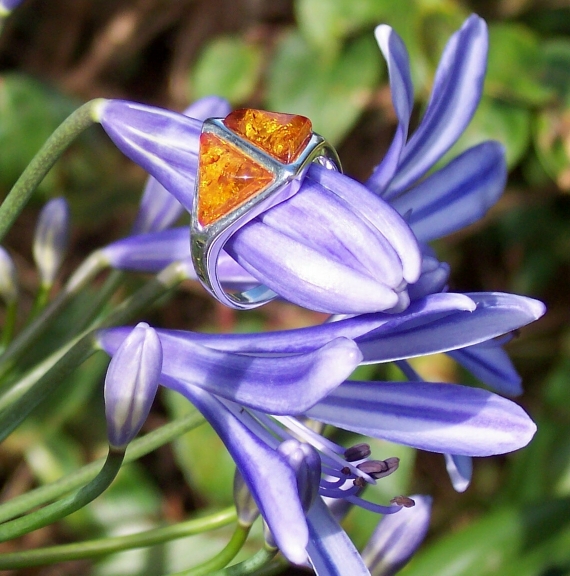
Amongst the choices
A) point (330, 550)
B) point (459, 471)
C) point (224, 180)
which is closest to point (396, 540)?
point (459, 471)

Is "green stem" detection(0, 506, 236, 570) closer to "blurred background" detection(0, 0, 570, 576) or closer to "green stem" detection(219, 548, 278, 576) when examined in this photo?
"green stem" detection(219, 548, 278, 576)

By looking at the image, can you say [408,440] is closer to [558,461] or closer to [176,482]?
[558,461]

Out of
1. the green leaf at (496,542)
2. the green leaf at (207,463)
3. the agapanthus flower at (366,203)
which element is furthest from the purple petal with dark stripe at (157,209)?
the green leaf at (496,542)

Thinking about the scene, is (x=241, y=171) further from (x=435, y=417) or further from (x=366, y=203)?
(x=435, y=417)

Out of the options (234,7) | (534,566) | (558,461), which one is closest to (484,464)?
(558,461)

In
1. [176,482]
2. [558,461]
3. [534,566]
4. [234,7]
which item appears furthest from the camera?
[234,7]

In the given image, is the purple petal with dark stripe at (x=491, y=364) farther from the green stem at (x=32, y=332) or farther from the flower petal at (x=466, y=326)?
the green stem at (x=32, y=332)
